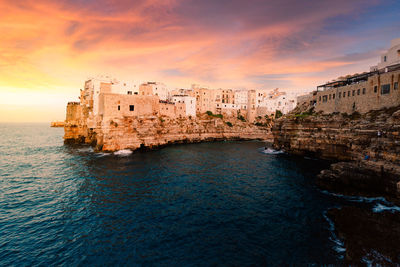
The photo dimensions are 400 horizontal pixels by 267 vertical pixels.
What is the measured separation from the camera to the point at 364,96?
32.7m

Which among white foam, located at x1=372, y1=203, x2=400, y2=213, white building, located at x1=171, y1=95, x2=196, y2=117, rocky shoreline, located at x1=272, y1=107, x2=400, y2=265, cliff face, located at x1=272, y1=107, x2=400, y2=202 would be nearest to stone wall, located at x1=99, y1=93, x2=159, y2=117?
white building, located at x1=171, y1=95, x2=196, y2=117

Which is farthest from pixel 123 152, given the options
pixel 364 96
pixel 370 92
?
pixel 370 92

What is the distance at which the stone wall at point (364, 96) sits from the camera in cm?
2786

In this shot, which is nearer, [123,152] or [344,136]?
[344,136]

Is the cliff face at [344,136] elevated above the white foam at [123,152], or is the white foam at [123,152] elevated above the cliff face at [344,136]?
the cliff face at [344,136]

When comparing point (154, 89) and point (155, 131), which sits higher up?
point (154, 89)

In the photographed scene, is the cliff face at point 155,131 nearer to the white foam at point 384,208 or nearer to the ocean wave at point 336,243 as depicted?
the ocean wave at point 336,243

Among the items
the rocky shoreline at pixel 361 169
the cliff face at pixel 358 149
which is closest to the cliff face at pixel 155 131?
the rocky shoreline at pixel 361 169

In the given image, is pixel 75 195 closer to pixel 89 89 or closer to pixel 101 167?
pixel 101 167

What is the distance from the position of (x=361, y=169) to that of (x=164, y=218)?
2396 centimetres

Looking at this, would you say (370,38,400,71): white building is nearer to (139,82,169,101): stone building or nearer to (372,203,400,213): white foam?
(372,203,400,213): white foam

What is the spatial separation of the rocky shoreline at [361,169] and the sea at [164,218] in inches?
53.1

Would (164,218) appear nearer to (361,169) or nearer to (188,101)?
(361,169)

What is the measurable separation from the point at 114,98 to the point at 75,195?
32885mm
